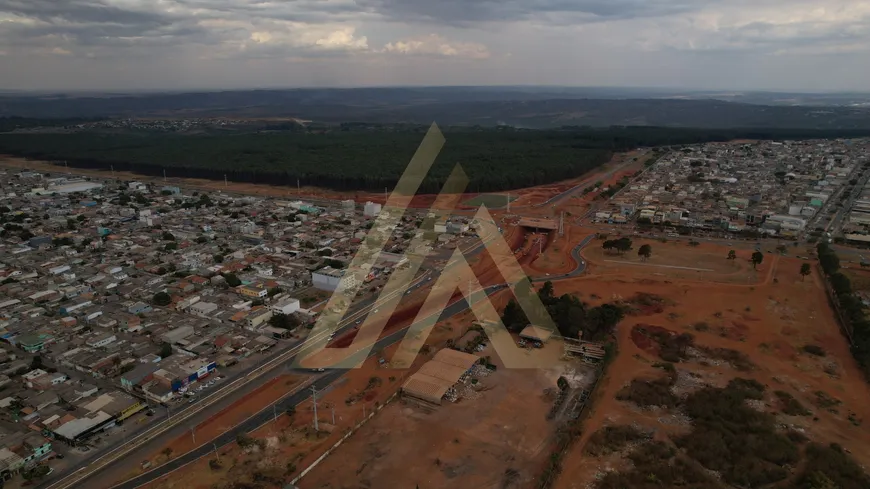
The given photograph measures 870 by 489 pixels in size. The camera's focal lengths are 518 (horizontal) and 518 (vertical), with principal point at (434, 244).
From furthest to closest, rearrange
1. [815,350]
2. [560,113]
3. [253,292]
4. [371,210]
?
[560,113] < [371,210] < [253,292] < [815,350]

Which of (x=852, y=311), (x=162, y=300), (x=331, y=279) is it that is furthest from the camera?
(x=331, y=279)

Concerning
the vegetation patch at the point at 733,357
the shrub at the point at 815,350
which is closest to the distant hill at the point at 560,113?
the shrub at the point at 815,350

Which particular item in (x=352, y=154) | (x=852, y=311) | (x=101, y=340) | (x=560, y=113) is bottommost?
(x=101, y=340)

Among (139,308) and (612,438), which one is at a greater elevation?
(139,308)

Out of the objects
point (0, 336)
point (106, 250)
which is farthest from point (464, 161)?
point (0, 336)

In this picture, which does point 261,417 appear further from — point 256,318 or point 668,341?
point 668,341

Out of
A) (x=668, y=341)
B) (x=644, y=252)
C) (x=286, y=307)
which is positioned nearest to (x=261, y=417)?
(x=286, y=307)
